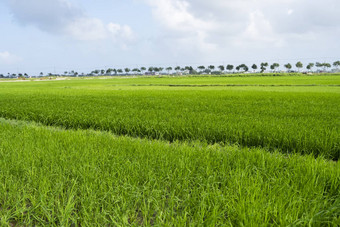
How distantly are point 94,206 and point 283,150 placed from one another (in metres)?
4.78

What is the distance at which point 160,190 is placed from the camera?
9.18 ft

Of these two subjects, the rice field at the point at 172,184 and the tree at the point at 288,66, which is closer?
the rice field at the point at 172,184

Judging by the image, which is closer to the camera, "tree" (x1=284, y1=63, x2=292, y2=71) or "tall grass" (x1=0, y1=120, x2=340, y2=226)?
"tall grass" (x1=0, y1=120, x2=340, y2=226)

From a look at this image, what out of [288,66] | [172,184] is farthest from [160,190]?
[288,66]

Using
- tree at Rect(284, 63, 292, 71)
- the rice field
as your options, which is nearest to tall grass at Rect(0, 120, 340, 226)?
the rice field

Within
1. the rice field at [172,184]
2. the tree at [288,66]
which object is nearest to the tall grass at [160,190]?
the rice field at [172,184]

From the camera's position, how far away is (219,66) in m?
198

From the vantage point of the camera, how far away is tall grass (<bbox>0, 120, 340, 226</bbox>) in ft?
7.80

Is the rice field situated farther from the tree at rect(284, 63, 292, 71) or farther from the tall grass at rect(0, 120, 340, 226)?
the tree at rect(284, 63, 292, 71)

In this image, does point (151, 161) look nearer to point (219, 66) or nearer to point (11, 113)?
point (11, 113)

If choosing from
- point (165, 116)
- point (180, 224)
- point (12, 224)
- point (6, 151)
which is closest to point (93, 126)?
point (165, 116)

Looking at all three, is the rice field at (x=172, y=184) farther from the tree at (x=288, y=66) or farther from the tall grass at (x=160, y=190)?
the tree at (x=288, y=66)

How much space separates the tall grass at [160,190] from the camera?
93.7 inches

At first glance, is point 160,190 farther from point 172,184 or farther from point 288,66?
point 288,66
